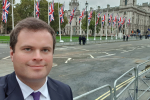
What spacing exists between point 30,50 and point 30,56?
1.9 inches

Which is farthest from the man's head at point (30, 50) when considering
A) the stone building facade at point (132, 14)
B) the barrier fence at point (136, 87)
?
the stone building facade at point (132, 14)

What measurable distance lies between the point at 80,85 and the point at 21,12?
56335 mm

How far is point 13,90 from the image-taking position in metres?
1.16

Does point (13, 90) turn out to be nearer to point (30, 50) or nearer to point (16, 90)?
point (16, 90)

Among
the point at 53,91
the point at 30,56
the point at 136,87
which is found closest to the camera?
the point at 30,56

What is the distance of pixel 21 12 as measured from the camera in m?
56.8

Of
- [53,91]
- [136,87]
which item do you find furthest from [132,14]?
[53,91]

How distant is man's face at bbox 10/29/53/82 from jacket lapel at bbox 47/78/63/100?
0.20 metres

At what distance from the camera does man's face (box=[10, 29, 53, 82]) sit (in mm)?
1152

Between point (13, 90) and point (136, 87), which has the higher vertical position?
point (13, 90)

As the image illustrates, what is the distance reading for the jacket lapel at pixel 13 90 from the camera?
112 centimetres

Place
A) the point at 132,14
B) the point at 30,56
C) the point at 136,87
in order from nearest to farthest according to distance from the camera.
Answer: the point at 30,56, the point at 136,87, the point at 132,14

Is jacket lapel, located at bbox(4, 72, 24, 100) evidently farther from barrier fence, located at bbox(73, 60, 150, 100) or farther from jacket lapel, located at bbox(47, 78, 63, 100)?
barrier fence, located at bbox(73, 60, 150, 100)

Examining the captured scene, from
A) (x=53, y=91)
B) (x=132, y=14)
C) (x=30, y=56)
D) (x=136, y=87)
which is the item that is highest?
(x=132, y=14)
